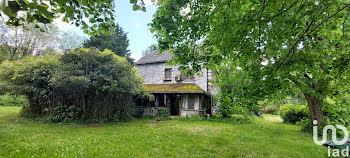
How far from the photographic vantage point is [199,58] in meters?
4.98

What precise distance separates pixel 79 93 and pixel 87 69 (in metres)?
1.75

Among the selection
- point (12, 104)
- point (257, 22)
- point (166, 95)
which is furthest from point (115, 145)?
point (12, 104)

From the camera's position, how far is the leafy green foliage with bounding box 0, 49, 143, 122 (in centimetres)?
1024

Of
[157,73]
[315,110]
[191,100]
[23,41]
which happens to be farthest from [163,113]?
[23,41]

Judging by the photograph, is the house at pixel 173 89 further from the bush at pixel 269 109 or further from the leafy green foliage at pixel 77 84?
the bush at pixel 269 109

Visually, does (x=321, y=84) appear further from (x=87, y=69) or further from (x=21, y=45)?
(x=21, y=45)

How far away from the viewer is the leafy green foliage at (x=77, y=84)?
10242 millimetres

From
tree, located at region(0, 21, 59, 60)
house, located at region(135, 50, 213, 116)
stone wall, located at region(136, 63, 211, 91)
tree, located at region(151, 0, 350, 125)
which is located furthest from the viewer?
tree, located at region(0, 21, 59, 60)

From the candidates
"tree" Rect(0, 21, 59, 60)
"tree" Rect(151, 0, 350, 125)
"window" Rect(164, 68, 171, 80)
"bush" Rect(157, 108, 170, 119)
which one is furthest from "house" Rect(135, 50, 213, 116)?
"tree" Rect(0, 21, 59, 60)

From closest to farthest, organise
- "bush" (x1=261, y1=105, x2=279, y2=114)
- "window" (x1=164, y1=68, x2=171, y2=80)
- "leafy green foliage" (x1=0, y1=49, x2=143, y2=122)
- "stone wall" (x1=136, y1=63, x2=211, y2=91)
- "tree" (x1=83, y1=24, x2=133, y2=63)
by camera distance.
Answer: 1. "leafy green foliage" (x1=0, y1=49, x2=143, y2=122)
2. "stone wall" (x1=136, y1=63, x2=211, y2=91)
3. "window" (x1=164, y1=68, x2=171, y2=80)
4. "bush" (x1=261, y1=105, x2=279, y2=114)
5. "tree" (x1=83, y1=24, x2=133, y2=63)

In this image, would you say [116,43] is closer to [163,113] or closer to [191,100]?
[163,113]

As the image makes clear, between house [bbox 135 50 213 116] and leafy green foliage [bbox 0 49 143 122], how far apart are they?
5.05 meters

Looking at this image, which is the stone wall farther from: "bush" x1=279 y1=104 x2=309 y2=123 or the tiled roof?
"bush" x1=279 y1=104 x2=309 y2=123

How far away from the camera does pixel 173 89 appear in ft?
51.6
